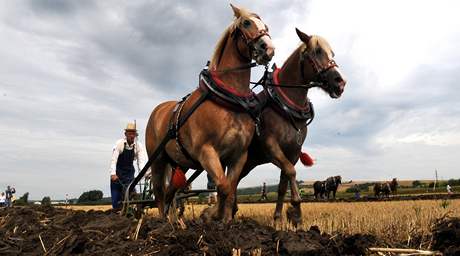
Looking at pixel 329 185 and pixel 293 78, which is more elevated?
pixel 293 78

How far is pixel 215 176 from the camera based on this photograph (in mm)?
4961

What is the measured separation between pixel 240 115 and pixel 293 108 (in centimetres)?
146

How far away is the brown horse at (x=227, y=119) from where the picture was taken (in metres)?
5.17

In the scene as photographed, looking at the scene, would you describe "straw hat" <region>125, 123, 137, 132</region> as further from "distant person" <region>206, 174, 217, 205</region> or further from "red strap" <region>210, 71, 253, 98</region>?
"red strap" <region>210, 71, 253, 98</region>

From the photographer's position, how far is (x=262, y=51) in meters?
5.27

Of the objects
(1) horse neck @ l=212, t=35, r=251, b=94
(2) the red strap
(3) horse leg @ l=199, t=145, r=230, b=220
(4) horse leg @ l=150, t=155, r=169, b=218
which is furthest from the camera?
(4) horse leg @ l=150, t=155, r=169, b=218

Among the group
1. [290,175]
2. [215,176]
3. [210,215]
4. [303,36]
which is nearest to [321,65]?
[303,36]

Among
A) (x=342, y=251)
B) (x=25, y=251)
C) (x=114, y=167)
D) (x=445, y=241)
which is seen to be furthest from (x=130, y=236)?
(x=114, y=167)

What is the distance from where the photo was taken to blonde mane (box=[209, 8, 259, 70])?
5711mm

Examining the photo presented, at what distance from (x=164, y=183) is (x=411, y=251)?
488 cm

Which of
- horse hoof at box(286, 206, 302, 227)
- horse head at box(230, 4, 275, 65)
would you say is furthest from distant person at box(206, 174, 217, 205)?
horse head at box(230, 4, 275, 65)

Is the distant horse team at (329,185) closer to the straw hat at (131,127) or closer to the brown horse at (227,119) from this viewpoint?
the straw hat at (131,127)

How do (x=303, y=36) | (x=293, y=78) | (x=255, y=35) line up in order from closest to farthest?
(x=255, y=35) → (x=303, y=36) → (x=293, y=78)

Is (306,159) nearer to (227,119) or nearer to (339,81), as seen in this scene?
(339,81)
